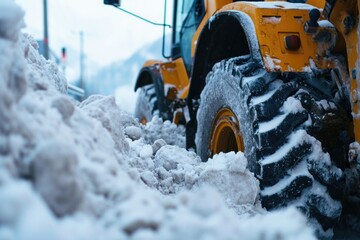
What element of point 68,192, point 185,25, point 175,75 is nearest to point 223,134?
point 68,192

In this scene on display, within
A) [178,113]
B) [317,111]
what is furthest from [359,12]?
[178,113]

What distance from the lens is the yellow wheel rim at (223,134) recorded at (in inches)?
116

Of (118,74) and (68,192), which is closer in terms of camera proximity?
(68,192)

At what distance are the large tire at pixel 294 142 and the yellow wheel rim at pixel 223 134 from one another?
323mm

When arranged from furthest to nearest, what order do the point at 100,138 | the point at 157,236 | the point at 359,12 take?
the point at 359,12, the point at 100,138, the point at 157,236

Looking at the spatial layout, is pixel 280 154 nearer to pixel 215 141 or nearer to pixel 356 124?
pixel 356 124

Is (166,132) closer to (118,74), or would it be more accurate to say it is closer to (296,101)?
(296,101)

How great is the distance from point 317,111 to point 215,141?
3.14 feet

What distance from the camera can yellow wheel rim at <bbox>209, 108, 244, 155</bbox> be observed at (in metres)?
2.94

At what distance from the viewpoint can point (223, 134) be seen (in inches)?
123

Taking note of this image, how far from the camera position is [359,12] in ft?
7.18

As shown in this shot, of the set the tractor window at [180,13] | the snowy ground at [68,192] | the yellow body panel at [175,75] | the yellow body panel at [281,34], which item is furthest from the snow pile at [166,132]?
the snowy ground at [68,192]

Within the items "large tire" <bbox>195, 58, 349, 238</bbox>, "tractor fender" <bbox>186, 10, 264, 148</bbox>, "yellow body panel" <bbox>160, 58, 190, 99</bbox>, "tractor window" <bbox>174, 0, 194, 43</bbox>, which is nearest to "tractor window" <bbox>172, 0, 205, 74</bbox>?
"tractor window" <bbox>174, 0, 194, 43</bbox>

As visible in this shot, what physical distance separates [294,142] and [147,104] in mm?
4054
